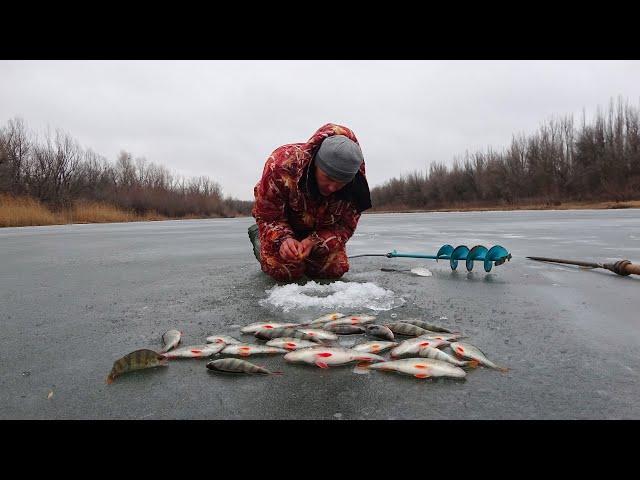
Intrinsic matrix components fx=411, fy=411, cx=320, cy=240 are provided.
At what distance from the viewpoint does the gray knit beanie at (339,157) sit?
12.1 feet

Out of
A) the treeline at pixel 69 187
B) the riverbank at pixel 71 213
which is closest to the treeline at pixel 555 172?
the riverbank at pixel 71 213

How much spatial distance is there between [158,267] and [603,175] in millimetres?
43947

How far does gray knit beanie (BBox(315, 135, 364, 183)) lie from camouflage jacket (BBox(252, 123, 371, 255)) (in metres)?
0.37

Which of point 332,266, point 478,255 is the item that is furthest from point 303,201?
point 478,255

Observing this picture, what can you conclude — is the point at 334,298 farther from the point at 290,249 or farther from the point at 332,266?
the point at 332,266

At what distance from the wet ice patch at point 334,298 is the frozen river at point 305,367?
72 mm

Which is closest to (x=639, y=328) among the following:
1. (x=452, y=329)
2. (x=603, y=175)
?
(x=452, y=329)

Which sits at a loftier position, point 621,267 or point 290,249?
point 290,249

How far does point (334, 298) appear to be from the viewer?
3.58 meters

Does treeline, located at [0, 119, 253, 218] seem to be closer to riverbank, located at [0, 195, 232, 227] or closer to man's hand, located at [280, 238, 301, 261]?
riverbank, located at [0, 195, 232, 227]

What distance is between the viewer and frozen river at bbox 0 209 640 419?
1672 millimetres

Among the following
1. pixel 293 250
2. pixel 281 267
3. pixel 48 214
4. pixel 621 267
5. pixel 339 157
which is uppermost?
pixel 48 214

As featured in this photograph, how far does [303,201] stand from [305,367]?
2624 mm
